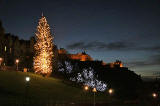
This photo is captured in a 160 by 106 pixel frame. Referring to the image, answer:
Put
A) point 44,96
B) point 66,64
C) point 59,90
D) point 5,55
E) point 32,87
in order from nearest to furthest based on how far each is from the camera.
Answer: point 44,96 < point 32,87 < point 59,90 < point 5,55 < point 66,64

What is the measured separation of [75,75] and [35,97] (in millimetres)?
61145

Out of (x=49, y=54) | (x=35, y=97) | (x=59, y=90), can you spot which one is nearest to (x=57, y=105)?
(x=35, y=97)

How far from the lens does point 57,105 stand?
47.2 meters

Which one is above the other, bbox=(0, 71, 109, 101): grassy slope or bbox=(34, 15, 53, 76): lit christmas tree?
bbox=(34, 15, 53, 76): lit christmas tree

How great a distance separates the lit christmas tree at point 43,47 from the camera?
3332 inches

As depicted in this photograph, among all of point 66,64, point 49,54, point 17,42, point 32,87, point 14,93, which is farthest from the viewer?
point 66,64

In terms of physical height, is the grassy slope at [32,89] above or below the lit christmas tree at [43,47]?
below

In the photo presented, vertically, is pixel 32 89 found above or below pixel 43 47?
below

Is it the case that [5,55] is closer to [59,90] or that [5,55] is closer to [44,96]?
Answer: [59,90]

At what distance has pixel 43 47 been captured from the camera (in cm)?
8569

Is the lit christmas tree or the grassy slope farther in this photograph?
the lit christmas tree

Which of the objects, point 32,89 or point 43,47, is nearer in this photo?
point 32,89

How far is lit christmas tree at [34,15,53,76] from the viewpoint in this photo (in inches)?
3332

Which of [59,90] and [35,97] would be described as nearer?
[35,97]
